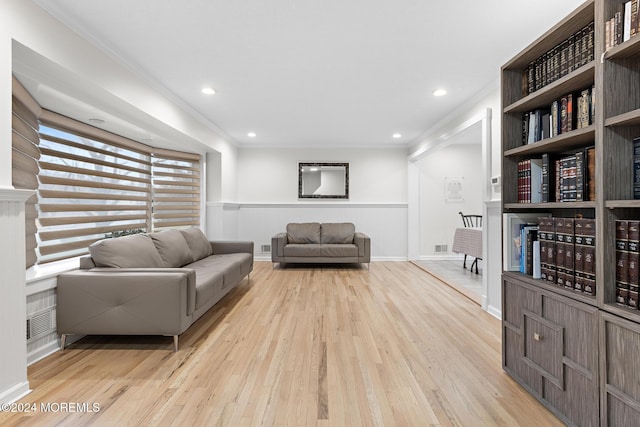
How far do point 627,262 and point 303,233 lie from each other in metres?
5.09

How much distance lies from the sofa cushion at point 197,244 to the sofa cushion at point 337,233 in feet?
7.52

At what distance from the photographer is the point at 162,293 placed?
7.98 feet

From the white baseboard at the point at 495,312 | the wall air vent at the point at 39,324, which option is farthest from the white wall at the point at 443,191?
the wall air vent at the point at 39,324

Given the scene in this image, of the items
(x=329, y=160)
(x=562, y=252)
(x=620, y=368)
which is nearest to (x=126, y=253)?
(x=562, y=252)

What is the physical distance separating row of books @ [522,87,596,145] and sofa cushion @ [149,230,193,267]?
138 inches

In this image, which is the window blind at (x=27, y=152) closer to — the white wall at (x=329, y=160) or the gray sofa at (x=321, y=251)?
the gray sofa at (x=321, y=251)

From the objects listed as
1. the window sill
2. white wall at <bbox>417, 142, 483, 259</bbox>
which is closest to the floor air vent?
white wall at <bbox>417, 142, 483, 259</bbox>

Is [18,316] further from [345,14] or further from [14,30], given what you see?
[345,14]

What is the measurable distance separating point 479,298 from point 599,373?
8.43ft

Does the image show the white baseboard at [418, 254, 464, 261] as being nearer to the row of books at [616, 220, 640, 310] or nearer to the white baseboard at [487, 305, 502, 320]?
the white baseboard at [487, 305, 502, 320]

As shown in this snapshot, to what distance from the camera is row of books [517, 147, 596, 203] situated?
1.60 m

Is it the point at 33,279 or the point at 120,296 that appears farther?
the point at 120,296

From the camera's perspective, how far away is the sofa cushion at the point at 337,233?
6094 millimetres

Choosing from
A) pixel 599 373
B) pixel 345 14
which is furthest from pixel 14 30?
pixel 599 373
